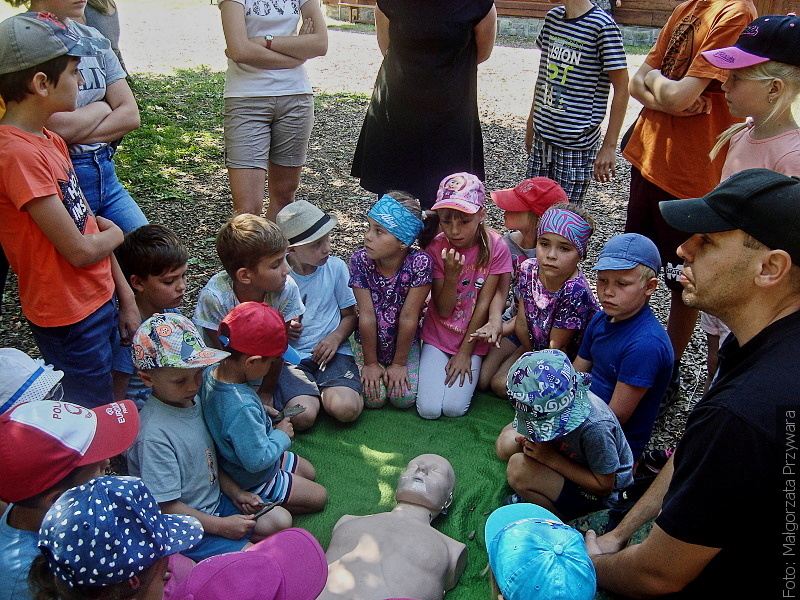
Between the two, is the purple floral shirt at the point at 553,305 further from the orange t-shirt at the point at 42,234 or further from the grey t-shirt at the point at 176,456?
the orange t-shirt at the point at 42,234

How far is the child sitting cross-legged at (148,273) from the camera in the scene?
9.87 feet

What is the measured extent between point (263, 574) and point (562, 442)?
145cm

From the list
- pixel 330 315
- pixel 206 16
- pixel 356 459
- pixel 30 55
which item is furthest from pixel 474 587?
pixel 206 16

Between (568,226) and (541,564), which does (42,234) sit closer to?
(541,564)

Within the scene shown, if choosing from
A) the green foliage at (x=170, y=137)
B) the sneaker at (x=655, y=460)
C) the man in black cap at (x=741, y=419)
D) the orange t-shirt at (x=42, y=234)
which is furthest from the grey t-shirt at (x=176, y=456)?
the green foliage at (x=170, y=137)

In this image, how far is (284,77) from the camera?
4055mm

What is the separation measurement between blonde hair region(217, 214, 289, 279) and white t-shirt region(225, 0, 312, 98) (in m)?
1.22

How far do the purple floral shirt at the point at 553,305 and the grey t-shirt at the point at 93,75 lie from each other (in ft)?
7.50

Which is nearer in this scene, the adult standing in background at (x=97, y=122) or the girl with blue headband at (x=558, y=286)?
the adult standing in background at (x=97, y=122)

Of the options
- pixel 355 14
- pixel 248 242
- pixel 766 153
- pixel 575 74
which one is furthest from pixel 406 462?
pixel 355 14

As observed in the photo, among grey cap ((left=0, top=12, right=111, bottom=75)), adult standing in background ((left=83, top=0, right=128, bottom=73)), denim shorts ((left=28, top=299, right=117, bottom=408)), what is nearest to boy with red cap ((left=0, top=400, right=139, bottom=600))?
denim shorts ((left=28, top=299, right=117, bottom=408))

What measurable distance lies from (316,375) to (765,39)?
2582mm

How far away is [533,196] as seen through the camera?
3.84 meters

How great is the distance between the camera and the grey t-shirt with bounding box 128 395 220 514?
2.36m
